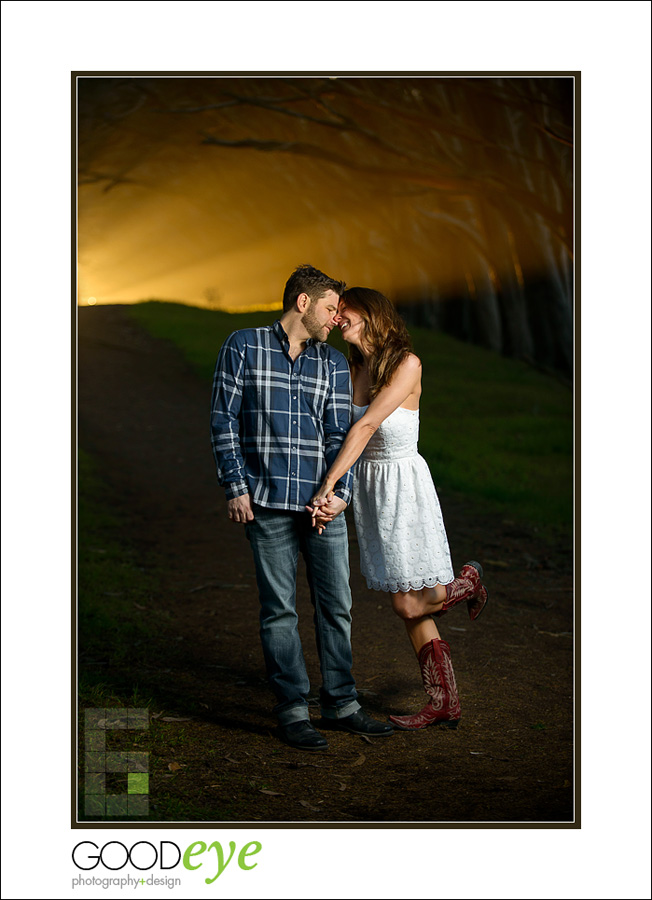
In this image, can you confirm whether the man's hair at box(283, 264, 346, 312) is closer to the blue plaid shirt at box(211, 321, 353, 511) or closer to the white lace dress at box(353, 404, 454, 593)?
the blue plaid shirt at box(211, 321, 353, 511)

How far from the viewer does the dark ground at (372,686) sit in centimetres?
352

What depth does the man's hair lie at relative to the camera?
12.2 ft

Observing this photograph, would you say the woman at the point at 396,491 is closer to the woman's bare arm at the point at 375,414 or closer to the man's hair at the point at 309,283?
the woman's bare arm at the point at 375,414

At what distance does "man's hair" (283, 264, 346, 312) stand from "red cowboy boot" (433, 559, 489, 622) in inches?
60.8

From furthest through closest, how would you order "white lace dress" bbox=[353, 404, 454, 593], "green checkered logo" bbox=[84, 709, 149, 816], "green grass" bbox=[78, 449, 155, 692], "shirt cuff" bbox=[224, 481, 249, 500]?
"green grass" bbox=[78, 449, 155, 692]
"white lace dress" bbox=[353, 404, 454, 593]
"shirt cuff" bbox=[224, 481, 249, 500]
"green checkered logo" bbox=[84, 709, 149, 816]

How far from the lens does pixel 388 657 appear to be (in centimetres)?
556

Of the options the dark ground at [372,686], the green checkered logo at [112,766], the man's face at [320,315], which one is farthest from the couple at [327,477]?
the green checkered logo at [112,766]

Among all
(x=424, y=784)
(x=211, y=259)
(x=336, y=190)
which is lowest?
(x=424, y=784)

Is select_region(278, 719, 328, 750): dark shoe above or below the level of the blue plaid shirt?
below

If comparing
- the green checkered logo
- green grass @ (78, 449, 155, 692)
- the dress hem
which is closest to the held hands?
the dress hem

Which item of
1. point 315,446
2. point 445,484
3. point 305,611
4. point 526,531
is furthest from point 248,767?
point 445,484

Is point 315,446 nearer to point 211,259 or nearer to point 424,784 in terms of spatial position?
point 424,784

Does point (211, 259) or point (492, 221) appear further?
point (492, 221)

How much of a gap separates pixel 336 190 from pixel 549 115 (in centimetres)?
234
